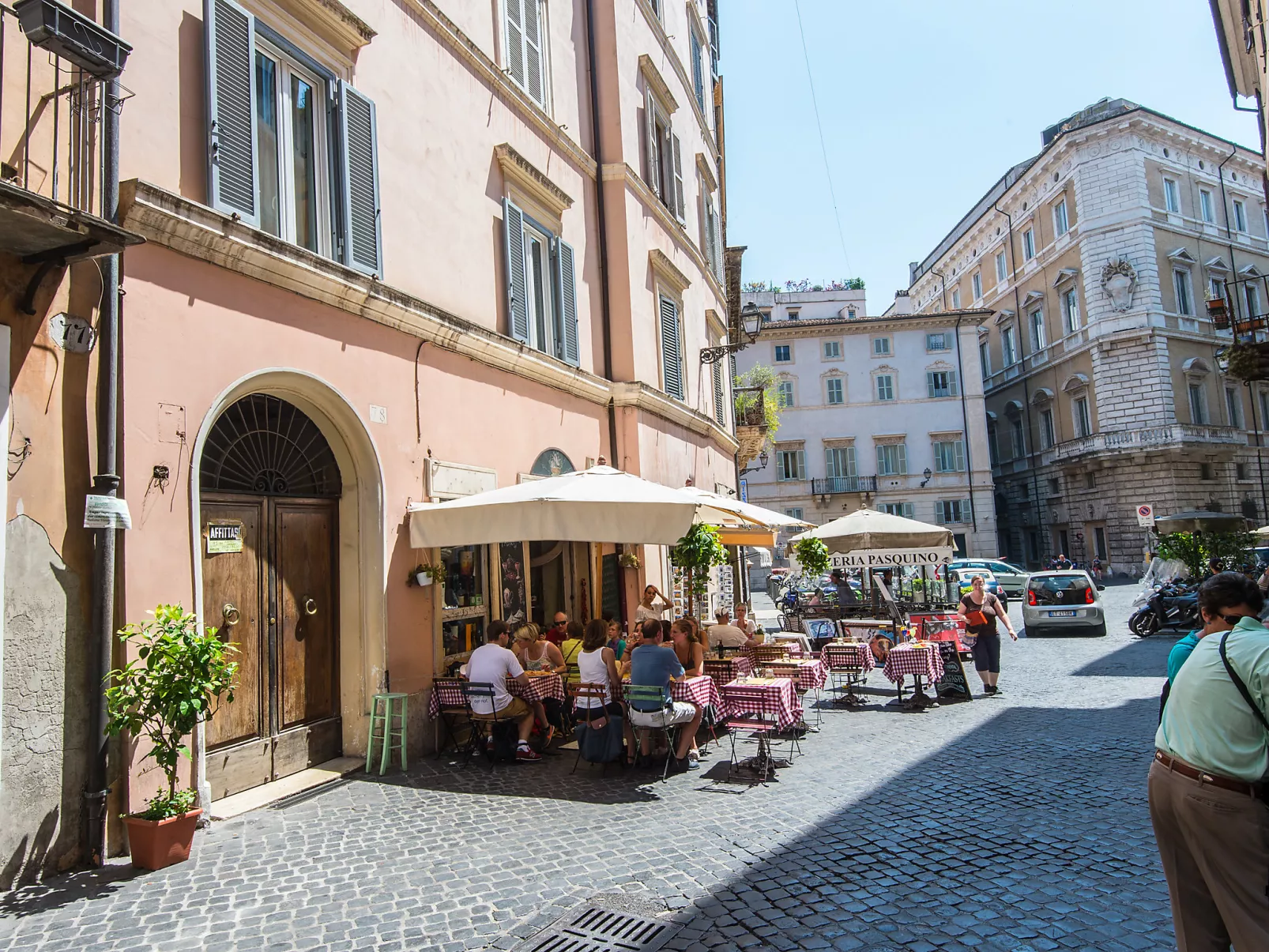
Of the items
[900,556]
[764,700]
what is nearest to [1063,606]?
[900,556]

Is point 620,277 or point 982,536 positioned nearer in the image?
point 620,277

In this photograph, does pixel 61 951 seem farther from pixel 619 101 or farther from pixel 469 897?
pixel 619 101

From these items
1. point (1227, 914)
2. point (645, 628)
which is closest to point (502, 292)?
point (645, 628)

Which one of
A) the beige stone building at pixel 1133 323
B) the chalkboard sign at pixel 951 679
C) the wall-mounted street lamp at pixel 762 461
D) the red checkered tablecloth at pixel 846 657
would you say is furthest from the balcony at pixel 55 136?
the beige stone building at pixel 1133 323

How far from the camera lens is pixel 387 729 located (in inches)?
307

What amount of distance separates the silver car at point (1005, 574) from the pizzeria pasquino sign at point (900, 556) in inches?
578

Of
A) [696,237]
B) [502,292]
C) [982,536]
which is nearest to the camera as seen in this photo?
[502,292]

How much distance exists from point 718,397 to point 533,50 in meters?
11.6

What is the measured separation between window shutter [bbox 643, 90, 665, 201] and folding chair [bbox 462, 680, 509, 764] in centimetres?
1118

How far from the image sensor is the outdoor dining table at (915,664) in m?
10.4

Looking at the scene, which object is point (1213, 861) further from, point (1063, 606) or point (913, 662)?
point (1063, 606)

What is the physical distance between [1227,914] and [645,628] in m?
5.02

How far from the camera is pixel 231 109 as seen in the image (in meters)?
7.19

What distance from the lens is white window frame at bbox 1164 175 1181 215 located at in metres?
38.1
